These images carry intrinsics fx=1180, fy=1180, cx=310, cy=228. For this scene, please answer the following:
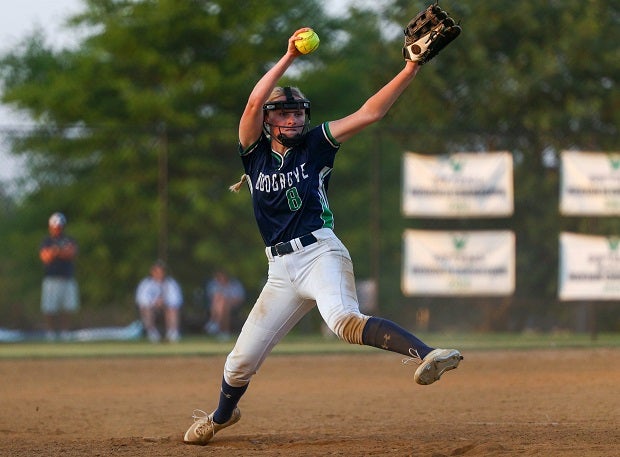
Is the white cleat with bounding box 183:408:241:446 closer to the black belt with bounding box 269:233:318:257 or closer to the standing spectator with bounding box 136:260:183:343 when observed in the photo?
the black belt with bounding box 269:233:318:257

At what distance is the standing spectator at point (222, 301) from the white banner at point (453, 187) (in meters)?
4.45

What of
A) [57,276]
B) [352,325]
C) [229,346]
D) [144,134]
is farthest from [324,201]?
[144,134]

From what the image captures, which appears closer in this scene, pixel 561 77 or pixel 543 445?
pixel 543 445

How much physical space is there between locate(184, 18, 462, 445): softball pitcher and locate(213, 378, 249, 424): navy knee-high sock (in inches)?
8.2

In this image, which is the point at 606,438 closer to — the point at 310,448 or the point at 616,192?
the point at 310,448

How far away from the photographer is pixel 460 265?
16578 millimetres

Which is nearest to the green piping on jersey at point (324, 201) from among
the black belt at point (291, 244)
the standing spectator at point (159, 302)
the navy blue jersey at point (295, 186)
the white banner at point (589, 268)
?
the navy blue jersey at point (295, 186)

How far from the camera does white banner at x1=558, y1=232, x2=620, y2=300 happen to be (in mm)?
16266

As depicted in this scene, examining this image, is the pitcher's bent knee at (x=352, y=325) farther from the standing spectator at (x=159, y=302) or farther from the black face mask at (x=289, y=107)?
the standing spectator at (x=159, y=302)

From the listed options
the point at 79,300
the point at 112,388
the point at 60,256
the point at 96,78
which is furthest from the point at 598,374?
the point at 96,78

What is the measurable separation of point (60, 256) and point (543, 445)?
1245 centimetres

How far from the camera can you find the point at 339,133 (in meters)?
6.70

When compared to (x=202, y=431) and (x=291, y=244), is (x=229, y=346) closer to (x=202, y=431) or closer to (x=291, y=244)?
(x=202, y=431)

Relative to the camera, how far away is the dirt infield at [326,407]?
22.7 feet
